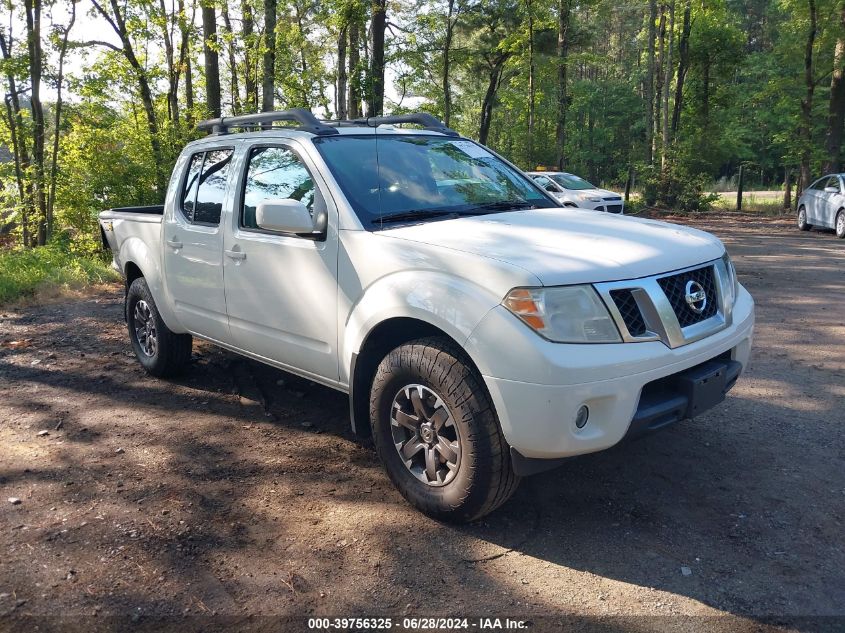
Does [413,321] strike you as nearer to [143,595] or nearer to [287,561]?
[287,561]

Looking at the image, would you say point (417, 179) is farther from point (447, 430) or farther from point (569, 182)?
point (569, 182)

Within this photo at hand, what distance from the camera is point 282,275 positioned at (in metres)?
4.12

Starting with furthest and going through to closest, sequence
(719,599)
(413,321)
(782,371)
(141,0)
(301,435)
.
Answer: (141,0)
(782,371)
(301,435)
(413,321)
(719,599)

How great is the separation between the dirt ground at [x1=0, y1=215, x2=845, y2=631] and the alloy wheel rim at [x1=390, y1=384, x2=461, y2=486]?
0.27 metres

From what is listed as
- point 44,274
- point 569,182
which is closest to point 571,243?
point 44,274

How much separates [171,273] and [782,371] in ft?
16.2

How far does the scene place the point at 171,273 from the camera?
204 inches

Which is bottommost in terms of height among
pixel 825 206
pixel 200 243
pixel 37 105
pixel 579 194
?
pixel 200 243

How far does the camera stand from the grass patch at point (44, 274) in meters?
9.92

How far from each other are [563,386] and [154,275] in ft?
12.4

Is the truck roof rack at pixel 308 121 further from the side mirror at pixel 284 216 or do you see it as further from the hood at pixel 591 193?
the hood at pixel 591 193

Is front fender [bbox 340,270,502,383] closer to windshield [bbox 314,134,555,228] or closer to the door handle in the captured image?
windshield [bbox 314,134,555,228]

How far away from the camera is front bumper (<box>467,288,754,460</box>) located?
285 centimetres

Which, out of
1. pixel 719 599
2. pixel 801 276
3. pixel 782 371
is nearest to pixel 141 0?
pixel 801 276
